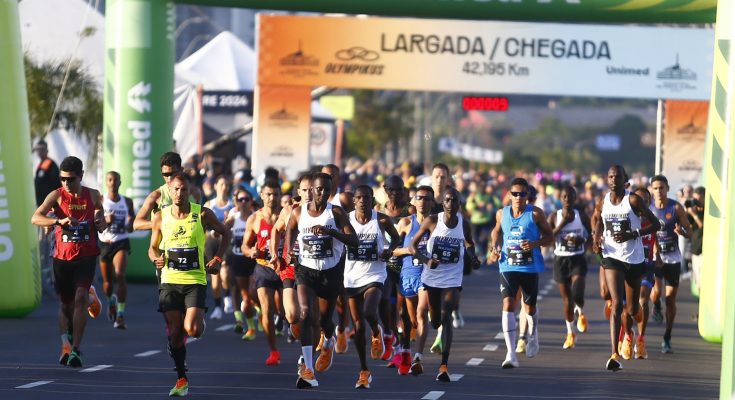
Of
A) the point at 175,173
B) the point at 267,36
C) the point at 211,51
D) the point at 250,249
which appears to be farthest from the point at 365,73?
the point at 175,173

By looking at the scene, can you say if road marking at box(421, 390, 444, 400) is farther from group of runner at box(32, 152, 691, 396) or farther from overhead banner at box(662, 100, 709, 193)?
overhead banner at box(662, 100, 709, 193)

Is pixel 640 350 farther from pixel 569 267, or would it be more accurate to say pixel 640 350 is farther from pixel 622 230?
pixel 569 267

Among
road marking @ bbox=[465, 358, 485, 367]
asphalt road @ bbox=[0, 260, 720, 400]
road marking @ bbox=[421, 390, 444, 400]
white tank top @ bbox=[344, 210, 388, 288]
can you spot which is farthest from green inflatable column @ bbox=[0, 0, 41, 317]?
road marking @ bbox=[421, 390, 444, 400]

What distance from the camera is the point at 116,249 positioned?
60.8 ft

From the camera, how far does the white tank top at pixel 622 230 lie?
15.5 m

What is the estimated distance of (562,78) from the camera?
27.5 meters

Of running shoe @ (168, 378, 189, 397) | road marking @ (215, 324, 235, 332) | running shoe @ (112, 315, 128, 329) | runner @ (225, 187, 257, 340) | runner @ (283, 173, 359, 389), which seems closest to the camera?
running shoe @ (168, 378, 189, 397)

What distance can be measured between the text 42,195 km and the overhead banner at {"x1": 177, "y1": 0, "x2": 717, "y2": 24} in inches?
195

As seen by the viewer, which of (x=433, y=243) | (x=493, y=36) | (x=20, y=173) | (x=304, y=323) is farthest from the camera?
(x=493, y=36)

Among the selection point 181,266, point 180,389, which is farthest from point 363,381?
point 181,266

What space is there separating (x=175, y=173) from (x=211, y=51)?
2375cm

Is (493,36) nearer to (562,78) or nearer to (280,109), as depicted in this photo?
(562,78)

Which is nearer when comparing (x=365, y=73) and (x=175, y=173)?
(x=175, y=173)

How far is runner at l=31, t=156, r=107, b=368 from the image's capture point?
1426 cm
